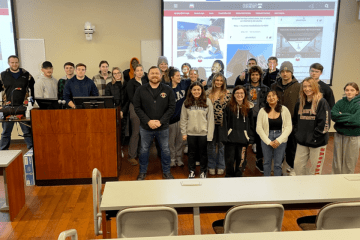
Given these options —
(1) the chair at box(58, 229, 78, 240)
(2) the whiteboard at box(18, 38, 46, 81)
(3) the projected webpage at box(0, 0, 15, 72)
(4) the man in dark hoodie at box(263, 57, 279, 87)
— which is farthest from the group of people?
(1) the chair at box(58, 229, 78, 240)

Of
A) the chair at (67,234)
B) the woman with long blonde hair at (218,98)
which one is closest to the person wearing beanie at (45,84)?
the woman with long blonde hair at (218,98)

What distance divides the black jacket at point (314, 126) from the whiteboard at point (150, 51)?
3.28 meters

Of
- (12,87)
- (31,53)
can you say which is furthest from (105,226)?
(31,53)

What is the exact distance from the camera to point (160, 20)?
238 inches

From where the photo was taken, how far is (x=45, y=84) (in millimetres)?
4996

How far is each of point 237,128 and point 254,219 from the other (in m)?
1.99

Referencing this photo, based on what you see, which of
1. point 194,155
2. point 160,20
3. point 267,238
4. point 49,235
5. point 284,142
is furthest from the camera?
point 160,20

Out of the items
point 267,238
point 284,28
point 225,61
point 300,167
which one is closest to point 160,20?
point 225,61

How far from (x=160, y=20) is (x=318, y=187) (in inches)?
182

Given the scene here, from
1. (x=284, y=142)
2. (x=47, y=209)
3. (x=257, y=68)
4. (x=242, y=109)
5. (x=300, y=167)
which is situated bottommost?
(x=47, y=209)

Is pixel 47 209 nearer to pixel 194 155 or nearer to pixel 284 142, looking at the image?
pixel 194 155

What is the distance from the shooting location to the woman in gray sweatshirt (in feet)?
13.4

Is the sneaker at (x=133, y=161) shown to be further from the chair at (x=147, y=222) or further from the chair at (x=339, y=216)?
Result: the chair at (x=339, y=216)

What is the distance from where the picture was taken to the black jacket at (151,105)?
411 cm
